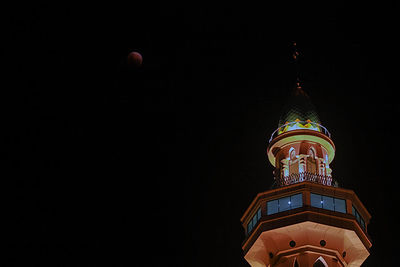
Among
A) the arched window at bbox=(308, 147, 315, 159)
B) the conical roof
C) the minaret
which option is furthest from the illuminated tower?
the conical roof

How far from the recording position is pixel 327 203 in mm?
53594

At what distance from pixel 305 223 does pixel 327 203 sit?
8.28 ft

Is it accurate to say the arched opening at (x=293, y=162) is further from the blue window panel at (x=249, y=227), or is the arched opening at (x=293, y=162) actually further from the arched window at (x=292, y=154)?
the blue window panel at (x=249, y=227)

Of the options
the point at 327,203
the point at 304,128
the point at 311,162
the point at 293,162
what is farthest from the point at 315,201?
the point at 304,128

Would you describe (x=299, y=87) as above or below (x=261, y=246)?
above

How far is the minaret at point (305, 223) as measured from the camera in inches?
2061

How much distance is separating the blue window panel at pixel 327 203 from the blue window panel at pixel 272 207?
10.3 feet

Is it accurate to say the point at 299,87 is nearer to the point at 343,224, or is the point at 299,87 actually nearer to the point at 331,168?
the point at 331,168

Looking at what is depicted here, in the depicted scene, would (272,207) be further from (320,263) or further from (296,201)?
(320,263)

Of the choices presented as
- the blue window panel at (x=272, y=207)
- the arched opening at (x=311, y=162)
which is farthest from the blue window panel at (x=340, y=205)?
the arched opening at (x=311, y=162)

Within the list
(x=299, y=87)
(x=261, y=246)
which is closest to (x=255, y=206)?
(x=261, y=246)

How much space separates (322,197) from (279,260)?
16.6 feet

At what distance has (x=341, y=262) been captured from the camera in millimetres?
52938

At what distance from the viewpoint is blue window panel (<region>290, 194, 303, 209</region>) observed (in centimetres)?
5334
